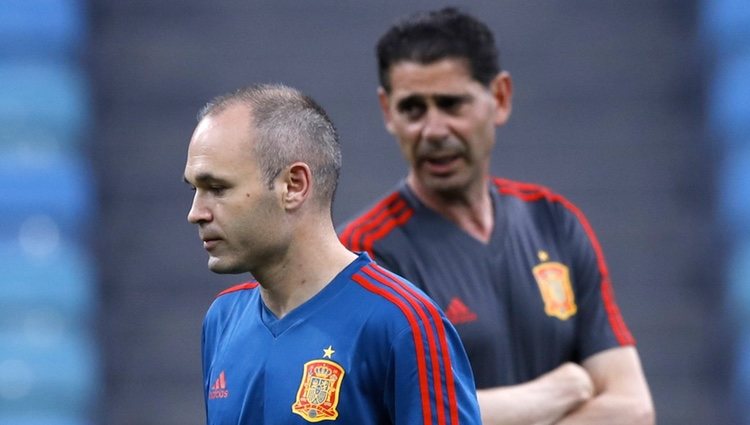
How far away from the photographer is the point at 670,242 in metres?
6.70

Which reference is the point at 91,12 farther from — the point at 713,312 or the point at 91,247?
the point at 713,312

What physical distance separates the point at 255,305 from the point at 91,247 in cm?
448

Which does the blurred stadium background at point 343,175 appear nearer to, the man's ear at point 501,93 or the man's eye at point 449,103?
the man's ear at point 501,93

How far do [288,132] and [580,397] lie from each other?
1.06 m

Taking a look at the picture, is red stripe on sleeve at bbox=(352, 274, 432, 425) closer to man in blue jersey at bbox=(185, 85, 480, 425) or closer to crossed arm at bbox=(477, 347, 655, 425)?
man in blue jersey at bbox=(185, 85, 480, 425)

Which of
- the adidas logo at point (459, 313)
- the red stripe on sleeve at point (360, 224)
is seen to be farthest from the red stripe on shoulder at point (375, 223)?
the adidas logo at point (459, 313)

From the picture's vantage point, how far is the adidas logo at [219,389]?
2322 mm

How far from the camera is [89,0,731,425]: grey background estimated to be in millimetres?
6594

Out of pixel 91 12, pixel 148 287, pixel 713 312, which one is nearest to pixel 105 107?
pixel 91 12

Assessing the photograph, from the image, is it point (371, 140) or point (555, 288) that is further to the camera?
point (371, 140)

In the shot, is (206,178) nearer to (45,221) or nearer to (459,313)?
(459,313)

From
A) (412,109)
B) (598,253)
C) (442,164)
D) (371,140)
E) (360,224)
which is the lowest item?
(598,253)

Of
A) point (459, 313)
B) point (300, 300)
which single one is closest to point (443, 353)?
point (300, 300)

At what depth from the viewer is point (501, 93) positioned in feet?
10.8
